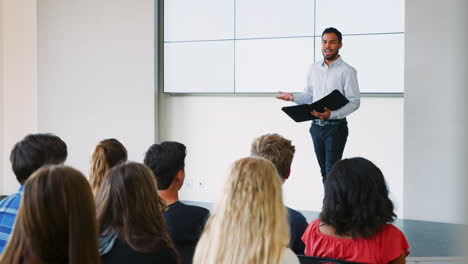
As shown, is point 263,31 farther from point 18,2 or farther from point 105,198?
point 105,198

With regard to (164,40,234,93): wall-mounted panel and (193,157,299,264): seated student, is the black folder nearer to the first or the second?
(164,40,234,93): wall-mounted panel

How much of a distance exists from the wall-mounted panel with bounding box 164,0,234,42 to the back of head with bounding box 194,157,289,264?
182 inches

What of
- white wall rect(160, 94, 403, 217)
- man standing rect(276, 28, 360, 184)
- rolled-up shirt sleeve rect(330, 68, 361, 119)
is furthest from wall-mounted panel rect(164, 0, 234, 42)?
rolled-up shirt sleeve rect(330, 68, 361, 119)

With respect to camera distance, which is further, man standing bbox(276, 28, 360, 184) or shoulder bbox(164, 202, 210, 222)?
man standing bbox(276, 28, 360, 184)

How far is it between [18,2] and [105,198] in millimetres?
5789

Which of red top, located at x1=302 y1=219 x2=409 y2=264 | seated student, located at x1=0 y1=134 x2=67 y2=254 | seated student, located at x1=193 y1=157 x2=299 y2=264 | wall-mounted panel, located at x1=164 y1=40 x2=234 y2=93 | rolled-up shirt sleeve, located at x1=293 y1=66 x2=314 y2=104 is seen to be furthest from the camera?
wall-mounted panel, located at x1=164 y1=40 x2=234 y2=93

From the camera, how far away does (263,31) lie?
6.08 meters

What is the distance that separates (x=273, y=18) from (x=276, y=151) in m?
3.37

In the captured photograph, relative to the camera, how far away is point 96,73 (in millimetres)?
6727

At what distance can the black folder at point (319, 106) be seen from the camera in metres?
4.36

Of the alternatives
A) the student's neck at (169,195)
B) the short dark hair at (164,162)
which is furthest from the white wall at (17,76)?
the student's neck at (169,195)

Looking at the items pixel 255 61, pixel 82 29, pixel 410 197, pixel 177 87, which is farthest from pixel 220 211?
pixel 82 29

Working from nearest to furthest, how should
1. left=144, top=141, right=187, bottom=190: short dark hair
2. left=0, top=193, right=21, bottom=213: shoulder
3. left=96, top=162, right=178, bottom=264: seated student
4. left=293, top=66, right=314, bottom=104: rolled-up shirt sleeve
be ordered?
left=96, top=162, right=178, bottom=264: seated student
left=0, top=193, right=21, bottom=213: shoulder
left=144, top=141, right=187, bottom=190: short dark hair
left=293, top=66, right=314, bottom=104: rolled-up shirt sleeve

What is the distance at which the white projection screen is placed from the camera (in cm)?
553
